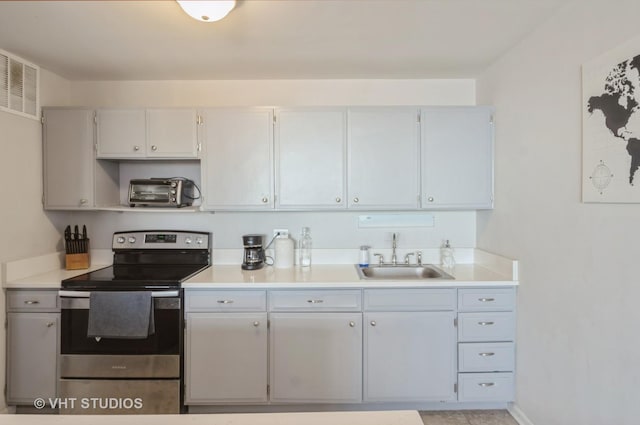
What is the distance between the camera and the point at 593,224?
5.01ft

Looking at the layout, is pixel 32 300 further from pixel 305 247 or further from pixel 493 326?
pixel 493 326

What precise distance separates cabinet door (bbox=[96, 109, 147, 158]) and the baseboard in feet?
10.4

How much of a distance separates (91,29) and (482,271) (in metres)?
3.04

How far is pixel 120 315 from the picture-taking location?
2031 millimetres

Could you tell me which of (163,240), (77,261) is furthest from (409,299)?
(77,261)

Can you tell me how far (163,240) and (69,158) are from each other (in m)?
0.90

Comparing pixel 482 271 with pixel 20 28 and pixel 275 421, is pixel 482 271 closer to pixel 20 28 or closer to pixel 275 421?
pixel 275 421

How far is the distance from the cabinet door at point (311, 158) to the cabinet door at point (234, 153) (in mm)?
92

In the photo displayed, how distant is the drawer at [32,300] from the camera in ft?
7.00

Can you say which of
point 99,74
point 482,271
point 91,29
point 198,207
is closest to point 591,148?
point 482,271

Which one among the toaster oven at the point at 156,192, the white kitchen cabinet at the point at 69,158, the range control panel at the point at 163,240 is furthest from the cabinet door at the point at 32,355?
the toaster oven at the point at 156,192

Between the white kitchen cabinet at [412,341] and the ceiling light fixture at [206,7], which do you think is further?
the white kitchen cabinet at [412,341]

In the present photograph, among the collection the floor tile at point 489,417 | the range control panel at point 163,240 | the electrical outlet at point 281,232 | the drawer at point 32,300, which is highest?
the electrical outlet at point 281,232

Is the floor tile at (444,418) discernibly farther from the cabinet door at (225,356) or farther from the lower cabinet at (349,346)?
the cabinet door at (225,356)
